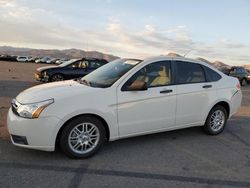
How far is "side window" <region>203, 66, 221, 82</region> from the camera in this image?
7248mm

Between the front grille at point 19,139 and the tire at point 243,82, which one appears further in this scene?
the tire at point 243,82

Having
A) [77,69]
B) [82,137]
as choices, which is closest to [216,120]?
[82,137]

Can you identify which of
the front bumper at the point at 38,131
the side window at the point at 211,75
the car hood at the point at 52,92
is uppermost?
the side window at the point at 211,75

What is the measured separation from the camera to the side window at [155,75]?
612 centimetres

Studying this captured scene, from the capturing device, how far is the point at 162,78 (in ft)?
21.1

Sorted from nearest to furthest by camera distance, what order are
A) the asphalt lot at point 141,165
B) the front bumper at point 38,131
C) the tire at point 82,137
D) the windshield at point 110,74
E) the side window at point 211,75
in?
the asphalt lot at point 141,165 → the front bumper at point 38,131 → the tire at point 82,137 → the windshield at point 110,74 → the side window at point 211,75

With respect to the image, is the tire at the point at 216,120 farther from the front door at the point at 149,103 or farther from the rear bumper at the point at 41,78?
the rear bumper at the point at 41,78

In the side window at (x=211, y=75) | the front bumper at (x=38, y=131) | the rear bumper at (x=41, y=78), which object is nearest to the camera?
the front bumper at (x=38, y=131)

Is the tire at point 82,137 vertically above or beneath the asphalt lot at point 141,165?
above

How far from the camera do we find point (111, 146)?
6.25 m

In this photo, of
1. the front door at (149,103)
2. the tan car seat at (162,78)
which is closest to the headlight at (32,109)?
the front door at (149,103)

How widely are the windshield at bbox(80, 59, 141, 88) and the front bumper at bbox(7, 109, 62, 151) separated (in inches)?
45.2

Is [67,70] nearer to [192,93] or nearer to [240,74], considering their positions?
[192,93]

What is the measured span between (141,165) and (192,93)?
6.85 feet
